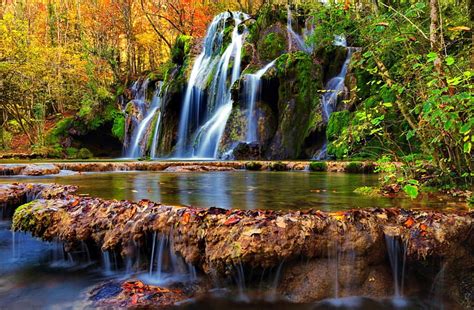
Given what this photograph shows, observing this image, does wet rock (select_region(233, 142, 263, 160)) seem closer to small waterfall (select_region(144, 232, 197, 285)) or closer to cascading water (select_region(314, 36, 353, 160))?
cascading water (select_region(314, 36, 353, 160))

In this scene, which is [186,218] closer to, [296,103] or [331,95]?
[296,103]

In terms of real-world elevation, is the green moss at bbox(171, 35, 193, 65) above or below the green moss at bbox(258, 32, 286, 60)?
above

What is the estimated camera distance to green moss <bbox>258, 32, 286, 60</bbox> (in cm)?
1617

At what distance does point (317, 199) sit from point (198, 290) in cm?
163

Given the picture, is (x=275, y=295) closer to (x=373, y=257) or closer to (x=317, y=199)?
(x=373, y=257)

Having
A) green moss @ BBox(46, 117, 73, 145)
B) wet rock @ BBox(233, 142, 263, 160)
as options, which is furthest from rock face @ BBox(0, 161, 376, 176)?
green moss @ BBox(46, 117, 73, 145)

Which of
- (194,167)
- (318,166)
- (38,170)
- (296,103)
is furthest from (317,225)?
(296,103)

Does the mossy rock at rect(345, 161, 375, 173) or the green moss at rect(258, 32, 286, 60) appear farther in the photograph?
the green moss at rect(258, 32, 286, 60)

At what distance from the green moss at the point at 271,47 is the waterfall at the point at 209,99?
1.05 metres

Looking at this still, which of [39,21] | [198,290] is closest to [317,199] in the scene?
[198,290]

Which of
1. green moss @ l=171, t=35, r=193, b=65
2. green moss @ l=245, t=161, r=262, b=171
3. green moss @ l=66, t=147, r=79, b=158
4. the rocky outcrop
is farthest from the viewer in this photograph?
green moss @ l=171, t=35, r=193, b=65

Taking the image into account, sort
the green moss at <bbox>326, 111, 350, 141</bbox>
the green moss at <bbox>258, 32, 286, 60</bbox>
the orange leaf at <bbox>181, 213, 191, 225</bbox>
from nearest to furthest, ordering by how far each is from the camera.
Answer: the orange leaf at <bbox>181, 213, 191, 225</bbox>
the green moss at <bbox>326, 111, 350, 141</bbox>
the green moss at <bbox>258, 32, 286, 60</bbox>

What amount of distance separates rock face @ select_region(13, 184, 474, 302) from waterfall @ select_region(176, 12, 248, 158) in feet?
37.1

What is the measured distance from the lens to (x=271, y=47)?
16.3 m
